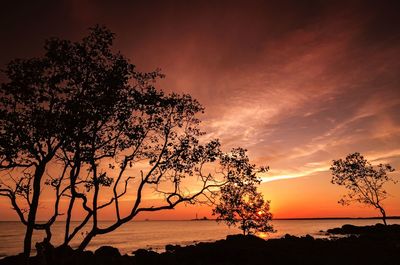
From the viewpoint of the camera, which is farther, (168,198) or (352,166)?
(352,166)

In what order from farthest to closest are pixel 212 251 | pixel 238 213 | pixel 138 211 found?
pixel 212 251 → pixel 238 213 → pixel 138 211

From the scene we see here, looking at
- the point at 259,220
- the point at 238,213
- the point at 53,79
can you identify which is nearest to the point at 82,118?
the point at 53,79

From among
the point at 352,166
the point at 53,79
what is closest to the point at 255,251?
the point at 53,79

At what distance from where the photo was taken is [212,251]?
38906mm

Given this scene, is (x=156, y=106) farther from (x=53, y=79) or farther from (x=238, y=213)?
(x=238, y=213)

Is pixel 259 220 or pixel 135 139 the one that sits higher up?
pixel 135 139

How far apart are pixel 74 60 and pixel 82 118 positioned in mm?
3592

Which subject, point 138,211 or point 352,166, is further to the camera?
point 352,166

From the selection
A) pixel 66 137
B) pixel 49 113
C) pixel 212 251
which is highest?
pixel 49 113

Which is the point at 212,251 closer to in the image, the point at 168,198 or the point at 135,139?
the point at 168,198

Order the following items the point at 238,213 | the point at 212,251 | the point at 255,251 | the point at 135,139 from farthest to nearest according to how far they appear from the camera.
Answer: the point at 212,251, the point at 255,251, the point at 238,213, the point at 135,139

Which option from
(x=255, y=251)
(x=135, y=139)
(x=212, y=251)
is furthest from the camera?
(x=212, y=251)

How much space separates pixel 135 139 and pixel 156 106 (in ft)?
8.69

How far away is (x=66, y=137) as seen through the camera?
18766 mm
